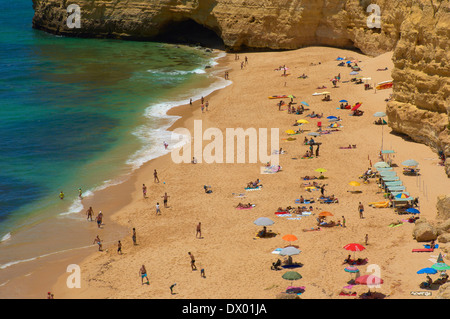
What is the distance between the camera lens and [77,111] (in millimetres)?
48250

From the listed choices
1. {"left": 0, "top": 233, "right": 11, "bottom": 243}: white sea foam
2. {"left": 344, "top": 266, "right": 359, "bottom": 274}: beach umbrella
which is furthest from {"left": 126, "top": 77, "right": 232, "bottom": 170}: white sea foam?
{"left": 344, "top": 266, "right": 359, "bottom": 274}: beach umbrella

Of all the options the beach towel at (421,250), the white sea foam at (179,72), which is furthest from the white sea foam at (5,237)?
the white sea foam at (179,72)

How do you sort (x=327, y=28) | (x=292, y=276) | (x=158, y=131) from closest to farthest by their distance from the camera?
(x=292, y=276)
(x=158, y=131)
(x=327, y=28)

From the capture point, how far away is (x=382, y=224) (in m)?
25.8

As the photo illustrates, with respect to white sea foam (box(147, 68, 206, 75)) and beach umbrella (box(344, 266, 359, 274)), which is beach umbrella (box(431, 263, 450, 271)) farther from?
white sea foam (box(147, 68, 206, 75))

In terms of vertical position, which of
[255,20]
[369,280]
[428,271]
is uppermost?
[255,20]

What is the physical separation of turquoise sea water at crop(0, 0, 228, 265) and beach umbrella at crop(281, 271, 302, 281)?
1260 centimetres

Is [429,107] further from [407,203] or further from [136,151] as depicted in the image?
[136,151]

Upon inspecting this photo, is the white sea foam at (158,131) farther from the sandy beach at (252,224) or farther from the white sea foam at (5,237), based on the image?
the white sea foam at (5,237)

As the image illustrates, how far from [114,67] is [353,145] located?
33.5 m

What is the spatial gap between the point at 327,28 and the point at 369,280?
4345 cm

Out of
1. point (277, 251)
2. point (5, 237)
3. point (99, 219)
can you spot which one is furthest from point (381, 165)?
point (5, 237)

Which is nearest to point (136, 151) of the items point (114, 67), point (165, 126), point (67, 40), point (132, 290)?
point (165, 126)

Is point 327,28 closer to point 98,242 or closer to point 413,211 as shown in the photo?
point 413,211
